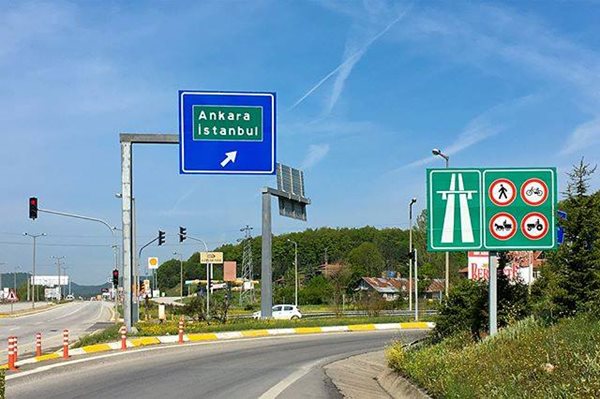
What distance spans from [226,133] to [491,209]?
10.4 meters

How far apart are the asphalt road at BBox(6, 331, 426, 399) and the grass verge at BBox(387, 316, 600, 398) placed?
2.69 meters

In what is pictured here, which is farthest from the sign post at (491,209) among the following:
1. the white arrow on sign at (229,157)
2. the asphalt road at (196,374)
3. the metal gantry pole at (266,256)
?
the metal gantry pole at (266,256)

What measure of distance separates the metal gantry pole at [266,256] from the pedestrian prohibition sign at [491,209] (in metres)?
23.3

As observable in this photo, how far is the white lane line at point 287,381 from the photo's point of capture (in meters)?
13.3

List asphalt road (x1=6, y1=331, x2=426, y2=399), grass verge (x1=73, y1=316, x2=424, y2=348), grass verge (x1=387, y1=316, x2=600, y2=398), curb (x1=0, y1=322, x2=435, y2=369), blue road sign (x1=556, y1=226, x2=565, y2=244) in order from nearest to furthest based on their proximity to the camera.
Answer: grass verge (x1=387, y1=316, x2=600, y2=398) < asphalt road (x1=6, y1=331, x2=426, y2=399) < blue road sign (x1=556, y1=226, x2=565, y2=244) < curb (x1=0, y1=322, x2=435, y2=369) < grass verge (x1=73, y1=316, x2=424, y2=348)

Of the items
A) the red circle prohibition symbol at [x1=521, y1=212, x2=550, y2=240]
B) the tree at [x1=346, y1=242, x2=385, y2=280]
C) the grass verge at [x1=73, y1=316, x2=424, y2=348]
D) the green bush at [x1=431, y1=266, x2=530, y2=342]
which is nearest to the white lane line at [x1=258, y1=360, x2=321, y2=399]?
the green bush at [x1=431, y1=266, x2=530, y2=342]

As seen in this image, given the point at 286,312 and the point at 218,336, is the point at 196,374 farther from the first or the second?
the point at 286,312

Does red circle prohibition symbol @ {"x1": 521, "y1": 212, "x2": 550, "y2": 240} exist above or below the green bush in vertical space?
above

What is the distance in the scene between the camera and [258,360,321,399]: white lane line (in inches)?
523

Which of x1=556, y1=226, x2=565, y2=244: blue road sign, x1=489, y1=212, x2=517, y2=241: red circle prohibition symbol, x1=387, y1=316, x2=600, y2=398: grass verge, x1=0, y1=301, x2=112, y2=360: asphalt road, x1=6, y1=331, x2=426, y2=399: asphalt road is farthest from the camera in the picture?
x1=0, y1=301, x2=112, y2=360: asphalt road

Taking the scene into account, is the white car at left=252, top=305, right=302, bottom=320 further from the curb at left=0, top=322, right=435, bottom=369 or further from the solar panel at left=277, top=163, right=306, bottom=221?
the solar panel at left=277, top=163, right=306, bottom=221

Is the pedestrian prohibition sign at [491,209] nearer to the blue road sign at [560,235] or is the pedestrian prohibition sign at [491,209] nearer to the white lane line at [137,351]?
the blue road sign at [560,235]

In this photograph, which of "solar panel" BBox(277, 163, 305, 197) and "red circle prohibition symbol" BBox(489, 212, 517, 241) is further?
"solar panel" BBox(277, 163, 305, 197)

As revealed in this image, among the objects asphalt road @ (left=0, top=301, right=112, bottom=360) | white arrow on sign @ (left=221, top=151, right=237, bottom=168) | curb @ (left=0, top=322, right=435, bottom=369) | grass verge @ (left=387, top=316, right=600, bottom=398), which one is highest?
white arrow on sign @ (left=221, top=151, right=237, bottom=168)
